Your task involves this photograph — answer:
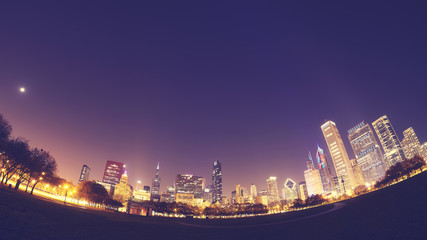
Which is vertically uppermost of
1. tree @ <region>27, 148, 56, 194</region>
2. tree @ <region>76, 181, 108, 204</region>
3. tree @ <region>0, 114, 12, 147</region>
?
tree @ <region>0, 114, 12, 147</region>

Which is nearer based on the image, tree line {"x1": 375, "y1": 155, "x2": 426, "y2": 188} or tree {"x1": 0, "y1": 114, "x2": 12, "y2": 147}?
tree {"x1": 0, "y1": 114, "x2": 12, "y2": 147}

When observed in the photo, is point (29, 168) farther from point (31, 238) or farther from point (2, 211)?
point (31, 238)

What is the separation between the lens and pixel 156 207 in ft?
449

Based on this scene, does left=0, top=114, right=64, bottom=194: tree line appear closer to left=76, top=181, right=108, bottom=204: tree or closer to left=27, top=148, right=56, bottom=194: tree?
left=27, top=148, right=56, bottom=194: tree

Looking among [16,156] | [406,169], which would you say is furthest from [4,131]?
[406,169]

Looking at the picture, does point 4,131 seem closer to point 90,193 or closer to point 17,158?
point 17,158

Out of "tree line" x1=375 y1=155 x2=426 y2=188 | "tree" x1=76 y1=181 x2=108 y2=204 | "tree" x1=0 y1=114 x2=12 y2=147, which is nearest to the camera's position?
"tree" x1=0 y1=114 x2=12 y2=147

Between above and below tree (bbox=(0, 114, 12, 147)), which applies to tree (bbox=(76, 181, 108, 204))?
below

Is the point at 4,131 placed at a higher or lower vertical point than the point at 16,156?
higher

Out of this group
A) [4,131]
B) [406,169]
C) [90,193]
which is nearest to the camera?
[4,131]

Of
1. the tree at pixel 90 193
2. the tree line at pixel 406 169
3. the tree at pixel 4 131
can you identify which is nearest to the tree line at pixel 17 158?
the tree at pixel 4 131

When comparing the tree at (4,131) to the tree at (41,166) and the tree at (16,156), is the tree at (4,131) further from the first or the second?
the tree at (41,166)

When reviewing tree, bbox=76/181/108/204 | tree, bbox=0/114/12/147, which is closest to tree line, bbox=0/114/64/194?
tree, bbox=0/114/12/147

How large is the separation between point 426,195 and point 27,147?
3718 inches
